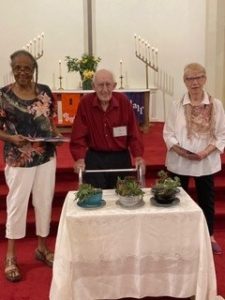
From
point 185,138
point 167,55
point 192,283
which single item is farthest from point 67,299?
point 167,55

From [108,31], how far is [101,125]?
4.59 metres

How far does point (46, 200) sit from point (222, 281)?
1.27 meters

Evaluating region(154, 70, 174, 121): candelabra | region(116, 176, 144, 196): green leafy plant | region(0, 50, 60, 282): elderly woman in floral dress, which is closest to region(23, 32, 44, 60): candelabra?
region(154, 70, 174, 121): candelabra

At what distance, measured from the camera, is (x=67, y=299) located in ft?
7.02

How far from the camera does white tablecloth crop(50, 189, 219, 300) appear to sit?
212 centimetres

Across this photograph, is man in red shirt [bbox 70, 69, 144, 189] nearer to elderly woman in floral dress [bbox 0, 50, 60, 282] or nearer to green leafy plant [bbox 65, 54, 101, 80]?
elderly woman in floral dress [bbox 0, 50, 60, 282]

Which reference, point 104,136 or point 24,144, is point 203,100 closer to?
point 104,136

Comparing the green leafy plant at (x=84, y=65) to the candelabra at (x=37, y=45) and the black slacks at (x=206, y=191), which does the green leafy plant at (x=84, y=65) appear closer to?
the candelabra at (x=37, y=45)

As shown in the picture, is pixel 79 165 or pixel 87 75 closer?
pixel 79 165

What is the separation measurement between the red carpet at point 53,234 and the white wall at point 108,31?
209 cm

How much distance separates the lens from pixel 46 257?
293 centimetres

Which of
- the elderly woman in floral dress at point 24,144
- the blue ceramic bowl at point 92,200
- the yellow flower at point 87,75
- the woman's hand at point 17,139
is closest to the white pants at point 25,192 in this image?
the elderly woman in floral dress at point 24,144

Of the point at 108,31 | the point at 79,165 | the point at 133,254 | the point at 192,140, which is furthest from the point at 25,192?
the point at 108,31

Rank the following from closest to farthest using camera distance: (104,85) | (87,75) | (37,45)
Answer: (104,85)
(87,75)
(37,45)
